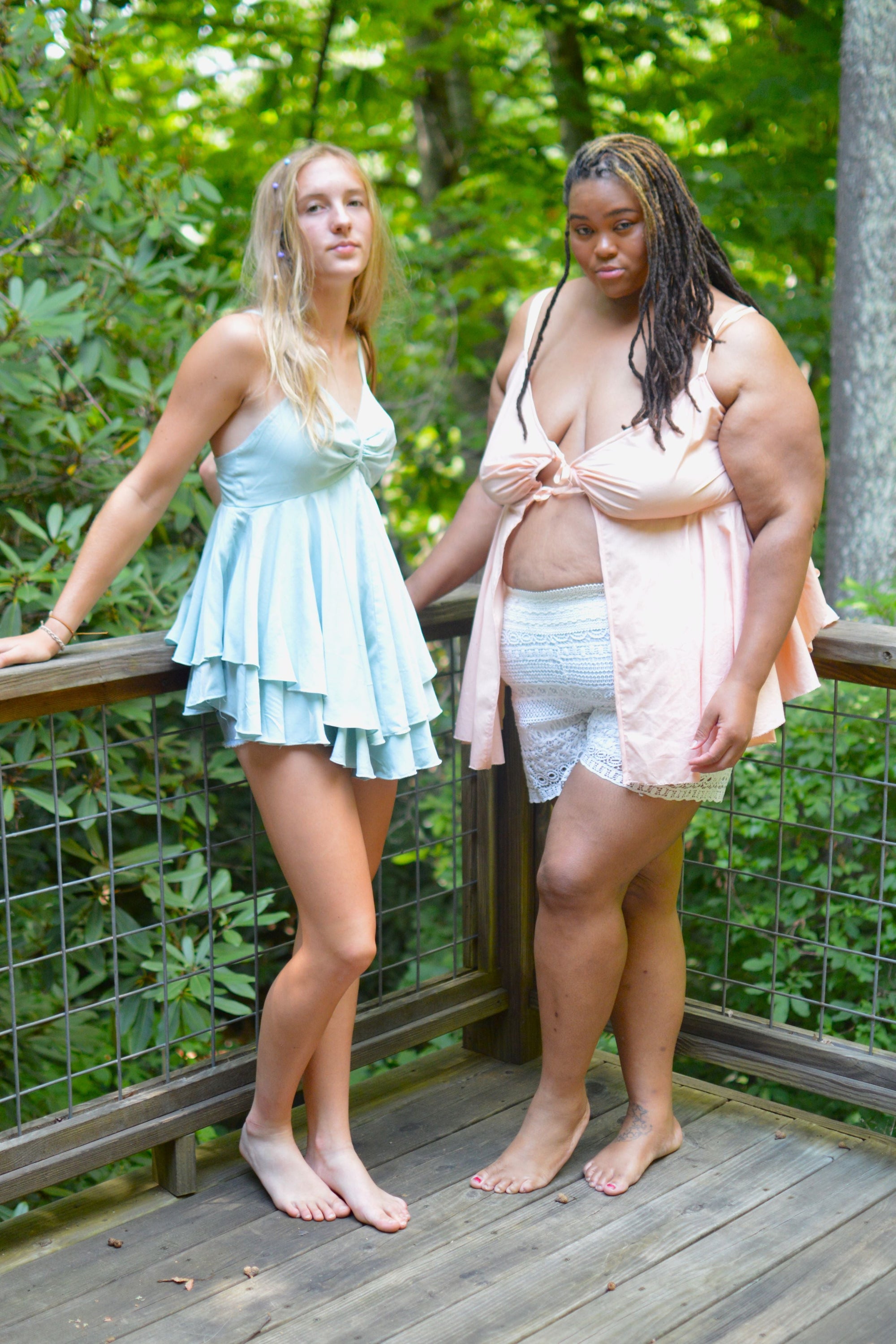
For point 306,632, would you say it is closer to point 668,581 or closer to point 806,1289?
point 668,581

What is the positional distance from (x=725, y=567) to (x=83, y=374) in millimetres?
1730

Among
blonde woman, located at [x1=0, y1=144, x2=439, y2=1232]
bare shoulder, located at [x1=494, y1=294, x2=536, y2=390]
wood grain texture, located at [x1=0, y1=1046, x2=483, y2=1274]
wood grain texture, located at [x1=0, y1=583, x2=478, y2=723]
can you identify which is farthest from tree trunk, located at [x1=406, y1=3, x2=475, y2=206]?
wood grain texture, located at [x1=0, y1=1046, x2=483, y2=1274]

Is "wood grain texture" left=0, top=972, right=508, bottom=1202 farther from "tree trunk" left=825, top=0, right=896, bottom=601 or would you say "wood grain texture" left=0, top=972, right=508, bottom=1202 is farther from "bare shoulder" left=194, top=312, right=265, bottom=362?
"tree trunk" left=825, top=0, right=896, bottom=601

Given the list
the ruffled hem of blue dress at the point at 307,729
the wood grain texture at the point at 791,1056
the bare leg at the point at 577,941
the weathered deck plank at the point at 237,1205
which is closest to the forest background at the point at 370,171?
the wood grain texture at the point at 791,1056

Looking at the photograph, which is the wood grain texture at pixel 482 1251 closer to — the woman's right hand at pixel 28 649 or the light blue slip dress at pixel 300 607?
the light blue slip dress at pixel 300 607

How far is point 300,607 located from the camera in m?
1.99

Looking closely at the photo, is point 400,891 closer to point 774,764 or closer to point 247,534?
point 774,764

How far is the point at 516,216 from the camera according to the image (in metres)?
5.63

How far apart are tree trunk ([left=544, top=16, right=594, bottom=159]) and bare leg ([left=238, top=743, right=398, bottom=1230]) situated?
4.29m

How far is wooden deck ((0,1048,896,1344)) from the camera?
1.88m

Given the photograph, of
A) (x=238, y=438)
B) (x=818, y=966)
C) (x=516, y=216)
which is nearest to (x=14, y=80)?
(x=238, y=438)

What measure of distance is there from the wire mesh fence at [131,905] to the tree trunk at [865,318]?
1570 mm

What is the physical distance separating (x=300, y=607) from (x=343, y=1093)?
0.91 meters

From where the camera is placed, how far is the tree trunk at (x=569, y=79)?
214 inches
